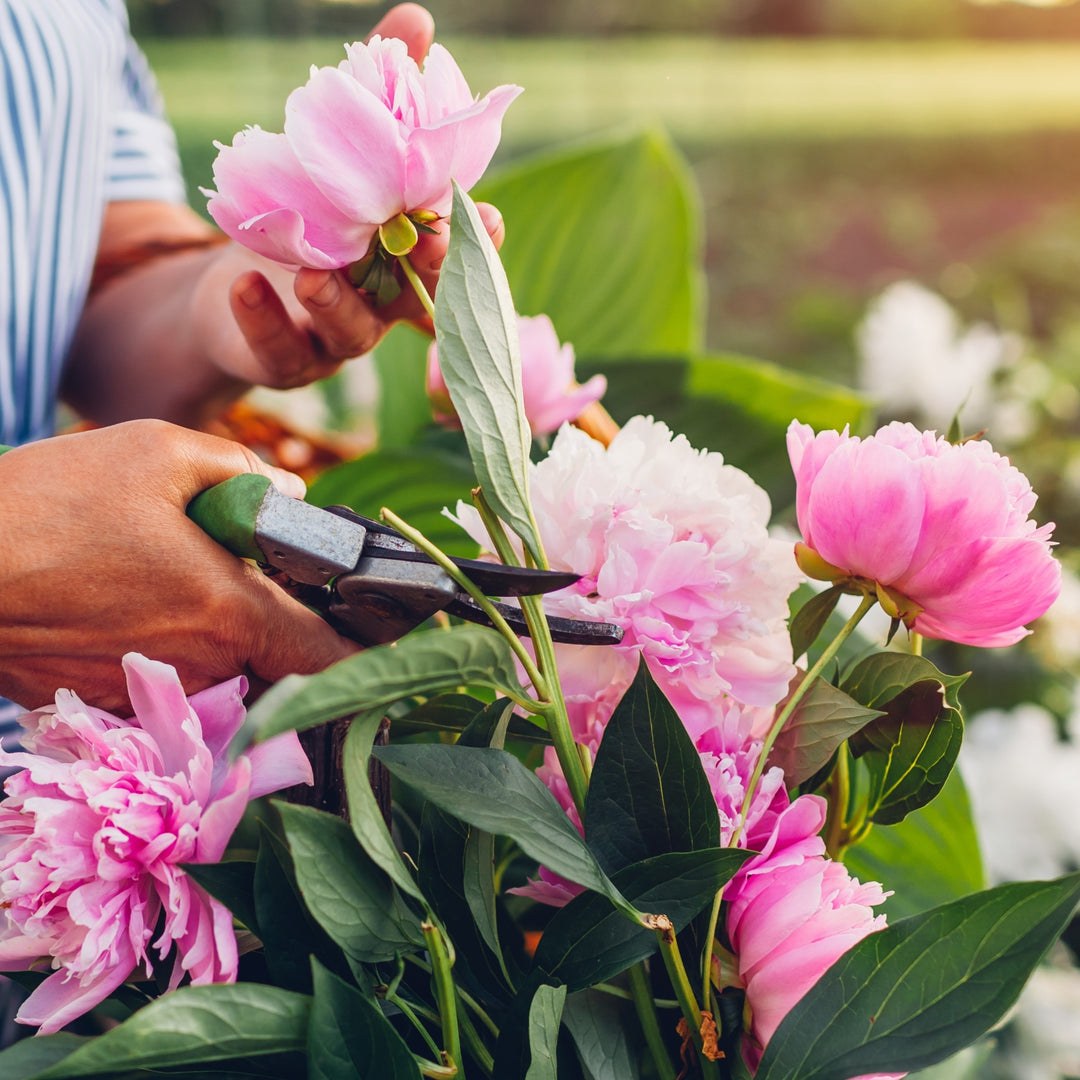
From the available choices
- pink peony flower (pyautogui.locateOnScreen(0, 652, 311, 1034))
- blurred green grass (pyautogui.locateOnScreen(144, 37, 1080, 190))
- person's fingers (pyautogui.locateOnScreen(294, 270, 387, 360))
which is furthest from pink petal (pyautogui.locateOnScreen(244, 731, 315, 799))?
blurred green grass (pyautogui.locateOnScreen(144, 37, 1080, 190))

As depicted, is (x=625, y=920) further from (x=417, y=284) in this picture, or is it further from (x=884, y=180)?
(x=884, y=180)

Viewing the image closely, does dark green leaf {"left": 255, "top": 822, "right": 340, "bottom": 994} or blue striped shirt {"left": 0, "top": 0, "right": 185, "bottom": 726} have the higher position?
blue striped shirt {"left": 0, "top": 0, "right": 185, "bottom": 726}

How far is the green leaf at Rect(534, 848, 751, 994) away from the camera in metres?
0.19

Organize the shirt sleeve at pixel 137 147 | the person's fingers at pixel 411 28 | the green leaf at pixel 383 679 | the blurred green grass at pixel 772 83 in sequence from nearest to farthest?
the green leaf at pixel 383 679 < the person's fingers at pixel 411 28 < the shirt sleeve at pixel 137 147 < the blurred green grass at pixel 772 83

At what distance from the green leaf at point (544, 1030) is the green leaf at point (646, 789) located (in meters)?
0.03

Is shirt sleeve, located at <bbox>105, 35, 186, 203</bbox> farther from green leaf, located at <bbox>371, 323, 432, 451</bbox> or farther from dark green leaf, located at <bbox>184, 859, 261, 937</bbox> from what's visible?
dark green leaf, located at <bbox>184, 859, 261, 937</bbox>

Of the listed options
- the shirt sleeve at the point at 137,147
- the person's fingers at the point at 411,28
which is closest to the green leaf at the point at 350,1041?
the person's fingers at the point at 411,28

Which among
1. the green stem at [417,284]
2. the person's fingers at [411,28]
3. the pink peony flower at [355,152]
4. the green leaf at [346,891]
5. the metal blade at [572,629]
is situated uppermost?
the person's fingers at [411,28]

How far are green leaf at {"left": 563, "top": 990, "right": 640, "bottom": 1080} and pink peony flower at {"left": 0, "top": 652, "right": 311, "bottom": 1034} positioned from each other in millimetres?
69

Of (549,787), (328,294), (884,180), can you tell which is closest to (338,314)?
(328,294)

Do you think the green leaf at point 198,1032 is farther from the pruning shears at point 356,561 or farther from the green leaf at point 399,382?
the green leaf at point 399,382

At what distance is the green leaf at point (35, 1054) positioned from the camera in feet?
0.60

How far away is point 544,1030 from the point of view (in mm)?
177

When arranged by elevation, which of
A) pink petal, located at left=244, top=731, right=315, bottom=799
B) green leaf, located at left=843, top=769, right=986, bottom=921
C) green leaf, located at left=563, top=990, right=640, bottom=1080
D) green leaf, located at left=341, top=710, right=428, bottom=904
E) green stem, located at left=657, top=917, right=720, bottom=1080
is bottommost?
green leaf, located at left=843, top=769, right=986, bottom=921
